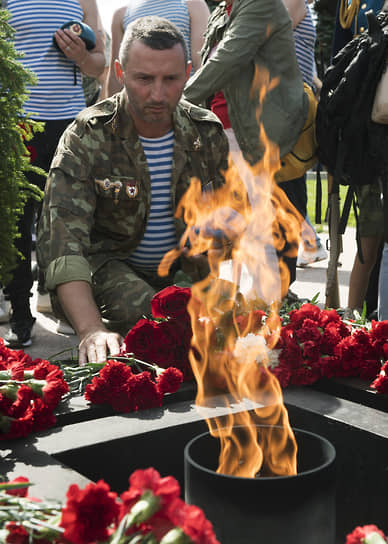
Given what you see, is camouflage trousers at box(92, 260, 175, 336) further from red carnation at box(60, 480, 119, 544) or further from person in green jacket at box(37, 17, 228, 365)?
red carnation at box(60, 480, 119, 544)

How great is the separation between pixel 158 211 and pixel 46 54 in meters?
1.81

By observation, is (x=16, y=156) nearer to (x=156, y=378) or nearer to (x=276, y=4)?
(x=156, y=378)

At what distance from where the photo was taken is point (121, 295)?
3.20 metres

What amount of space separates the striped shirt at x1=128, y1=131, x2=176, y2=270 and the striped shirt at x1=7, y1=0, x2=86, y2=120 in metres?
1.46

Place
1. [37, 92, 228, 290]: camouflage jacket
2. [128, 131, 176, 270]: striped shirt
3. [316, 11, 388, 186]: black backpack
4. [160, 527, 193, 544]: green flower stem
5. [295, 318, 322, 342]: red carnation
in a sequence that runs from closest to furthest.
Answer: [160, 527, 193, 544]: green flower stem < [295, 318, 322, 342]: red carnation < [37, 92, 228, 290]: camouflage jacket < [128, 131, 176, 270]: striped shirt < [316, 11, 388, 186]: black backpack

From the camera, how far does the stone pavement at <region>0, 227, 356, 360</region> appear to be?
15.1ft

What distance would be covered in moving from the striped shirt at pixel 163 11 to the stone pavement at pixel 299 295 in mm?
1982

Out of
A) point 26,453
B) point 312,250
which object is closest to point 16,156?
point 26,453

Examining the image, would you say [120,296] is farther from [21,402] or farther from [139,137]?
[21,402]

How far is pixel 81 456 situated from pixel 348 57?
264 cm

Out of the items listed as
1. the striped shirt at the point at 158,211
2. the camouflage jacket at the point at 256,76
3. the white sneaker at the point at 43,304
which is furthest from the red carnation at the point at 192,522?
the white sneaker at the point at 43,304

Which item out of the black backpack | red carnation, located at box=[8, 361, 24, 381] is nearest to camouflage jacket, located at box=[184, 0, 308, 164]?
the black backpack

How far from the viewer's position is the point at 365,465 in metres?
1.88

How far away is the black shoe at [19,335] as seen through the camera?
4.70 meters
